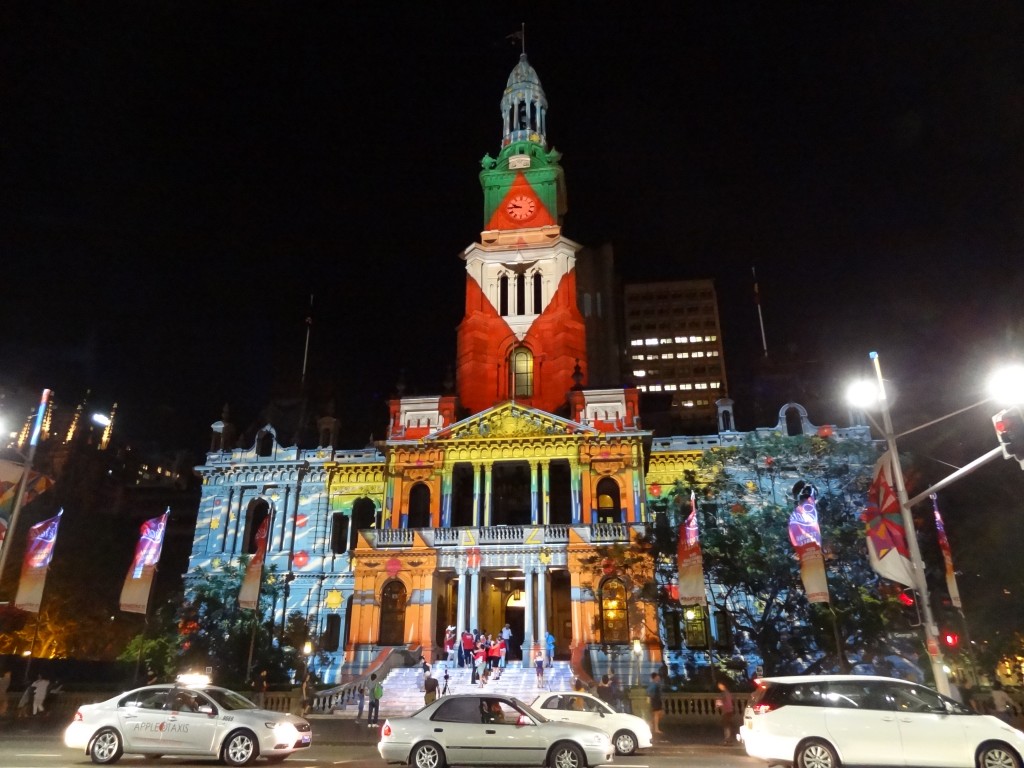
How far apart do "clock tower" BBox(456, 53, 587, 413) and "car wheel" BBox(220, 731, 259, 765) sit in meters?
32.0

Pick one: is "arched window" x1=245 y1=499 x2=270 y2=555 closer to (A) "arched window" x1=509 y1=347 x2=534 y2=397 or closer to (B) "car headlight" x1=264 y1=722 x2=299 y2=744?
(A) "arched window" x1=509 y1=347 x2=534 y2=397

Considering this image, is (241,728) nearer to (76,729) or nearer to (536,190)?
(76,729)

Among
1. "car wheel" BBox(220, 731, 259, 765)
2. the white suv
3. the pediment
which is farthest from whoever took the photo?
the pediment

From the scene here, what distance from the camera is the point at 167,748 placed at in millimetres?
13477

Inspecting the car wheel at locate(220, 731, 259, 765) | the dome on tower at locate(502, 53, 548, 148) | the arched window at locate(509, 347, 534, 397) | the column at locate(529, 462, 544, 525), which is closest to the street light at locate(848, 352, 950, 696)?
the car wheel at locate(220, 731, 259, 765)

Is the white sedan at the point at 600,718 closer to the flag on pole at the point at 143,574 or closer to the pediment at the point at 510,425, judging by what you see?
the flag on pole at the point at 143,574

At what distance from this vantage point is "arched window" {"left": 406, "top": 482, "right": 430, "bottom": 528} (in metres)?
42.3

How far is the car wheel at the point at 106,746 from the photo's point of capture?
13461 millimetres

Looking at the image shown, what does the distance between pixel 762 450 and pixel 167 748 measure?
2469 cm

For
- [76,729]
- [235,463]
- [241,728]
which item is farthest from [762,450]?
[235,463]

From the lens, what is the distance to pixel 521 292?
167 ft

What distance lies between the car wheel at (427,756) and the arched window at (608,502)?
28.8 m

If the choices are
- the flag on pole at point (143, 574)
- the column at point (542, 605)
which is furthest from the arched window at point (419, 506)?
the flag on pole at point (143, 574)

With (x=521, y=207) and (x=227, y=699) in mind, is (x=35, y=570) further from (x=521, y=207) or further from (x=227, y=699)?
(x=521, y=207)
